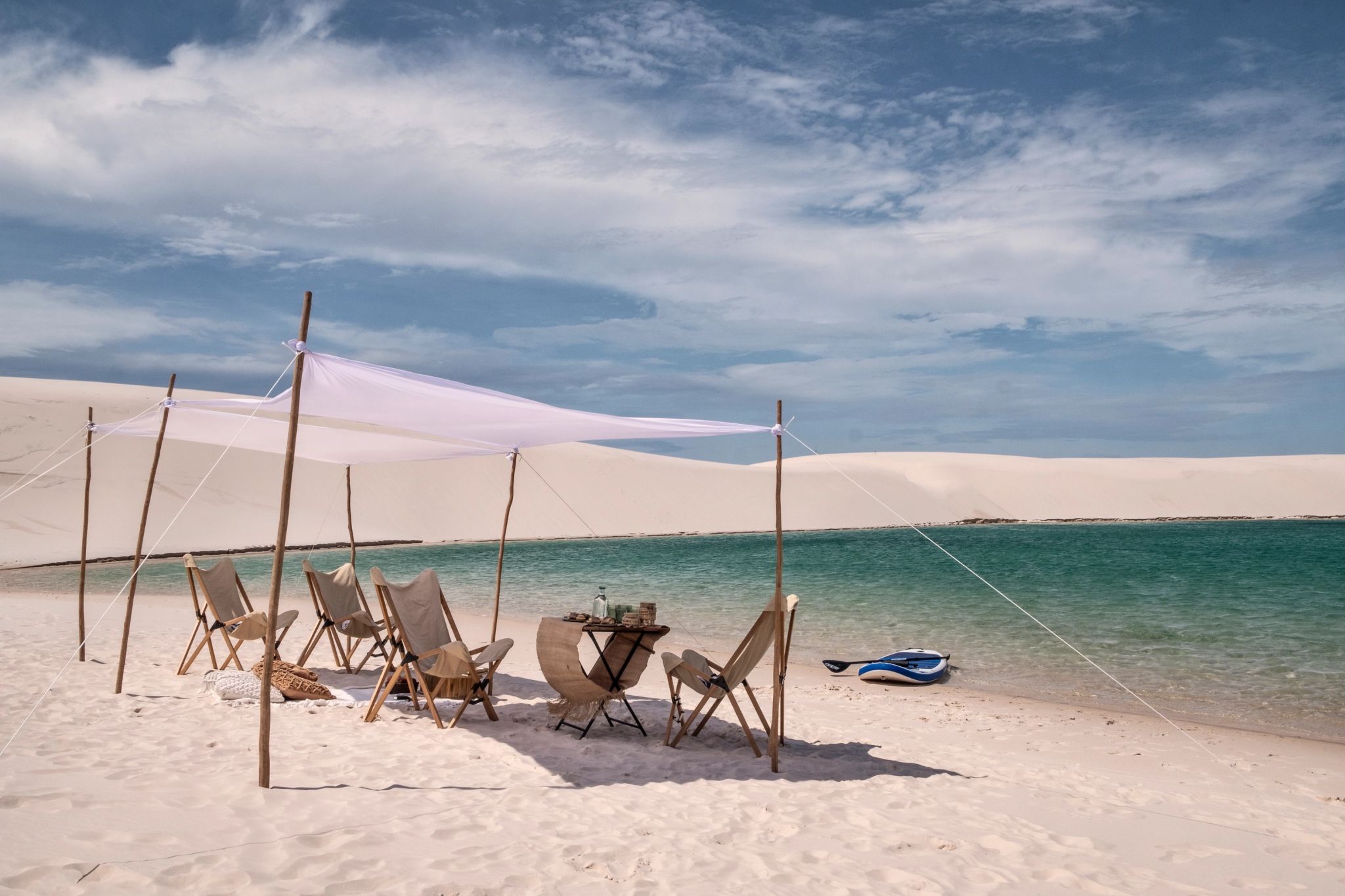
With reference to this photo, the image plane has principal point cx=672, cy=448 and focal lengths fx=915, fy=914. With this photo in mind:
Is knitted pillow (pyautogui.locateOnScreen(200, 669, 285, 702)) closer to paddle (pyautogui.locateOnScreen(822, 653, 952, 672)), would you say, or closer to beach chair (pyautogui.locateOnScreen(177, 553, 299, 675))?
beach chair (pyautogui.locateOnScreen(177, 553, 299, 675))

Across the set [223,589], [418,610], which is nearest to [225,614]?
[223,589]

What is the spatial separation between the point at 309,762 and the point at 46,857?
149 cm

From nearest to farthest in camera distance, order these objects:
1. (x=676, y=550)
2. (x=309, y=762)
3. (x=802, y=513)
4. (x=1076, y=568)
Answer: (x=309, y=762) → (x=1076, y=568) → (x=676, y=550) → (x=802, y=513)

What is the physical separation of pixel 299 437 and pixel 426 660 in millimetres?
3535

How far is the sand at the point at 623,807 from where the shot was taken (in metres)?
2.95

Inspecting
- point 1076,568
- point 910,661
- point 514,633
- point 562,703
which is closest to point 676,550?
point 1076,568

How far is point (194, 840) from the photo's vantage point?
9.87ft

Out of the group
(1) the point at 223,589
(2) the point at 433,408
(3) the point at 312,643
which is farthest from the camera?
(3) the point at 312,643

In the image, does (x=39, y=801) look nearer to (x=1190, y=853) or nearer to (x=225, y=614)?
(x=225, y=614)

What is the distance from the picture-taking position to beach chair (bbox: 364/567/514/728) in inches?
207

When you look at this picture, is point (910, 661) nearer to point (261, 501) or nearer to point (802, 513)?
point (261, 501)

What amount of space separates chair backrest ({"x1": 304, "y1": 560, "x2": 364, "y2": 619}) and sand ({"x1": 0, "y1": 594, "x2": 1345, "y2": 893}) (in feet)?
3.62

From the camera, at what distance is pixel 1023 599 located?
15.3 m

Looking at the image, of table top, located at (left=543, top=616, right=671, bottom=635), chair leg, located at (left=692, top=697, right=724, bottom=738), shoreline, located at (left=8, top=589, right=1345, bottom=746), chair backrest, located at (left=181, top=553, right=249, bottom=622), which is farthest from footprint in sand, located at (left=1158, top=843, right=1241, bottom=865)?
chair backrest, located at (left=181, top=553, right=249, bottom=622)
